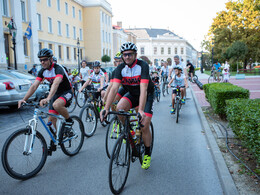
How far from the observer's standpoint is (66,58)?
41281 millimetres

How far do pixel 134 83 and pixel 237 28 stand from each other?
Result: 154 ft

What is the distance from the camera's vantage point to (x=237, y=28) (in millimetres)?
46000

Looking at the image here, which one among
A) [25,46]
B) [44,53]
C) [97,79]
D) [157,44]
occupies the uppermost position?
[157,44]

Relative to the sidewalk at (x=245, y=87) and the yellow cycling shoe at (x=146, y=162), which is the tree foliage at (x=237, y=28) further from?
the yellow cycling shoe at (x=146, y=162)

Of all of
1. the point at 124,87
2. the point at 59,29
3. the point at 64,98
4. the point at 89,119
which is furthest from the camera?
the point at 59,29

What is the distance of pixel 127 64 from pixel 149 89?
0.57m

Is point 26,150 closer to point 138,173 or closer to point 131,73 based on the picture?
point 138,173

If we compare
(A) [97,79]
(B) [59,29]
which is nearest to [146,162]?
(A) [97,79]

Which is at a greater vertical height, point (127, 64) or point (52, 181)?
point (127, 64)

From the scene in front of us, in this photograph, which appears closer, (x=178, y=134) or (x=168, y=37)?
(x=178, y=134)

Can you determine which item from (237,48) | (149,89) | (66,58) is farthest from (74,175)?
(237,48)

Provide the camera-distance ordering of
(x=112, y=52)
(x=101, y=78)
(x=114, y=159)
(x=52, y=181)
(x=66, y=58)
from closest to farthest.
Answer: (x=114, y=159) < (x=52, y=181) < (x=101, y=78) < (x=66, y=58) < (x=112, y=52)

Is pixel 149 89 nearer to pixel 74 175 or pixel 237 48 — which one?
pixel 74 175

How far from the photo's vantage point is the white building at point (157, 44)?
10175 centimetres
